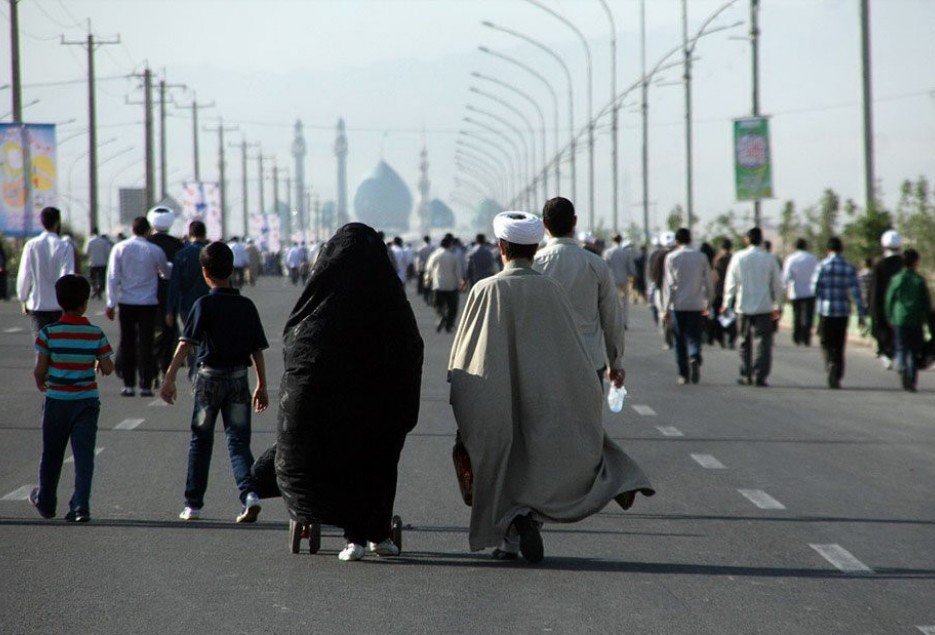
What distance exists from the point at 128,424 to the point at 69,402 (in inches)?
228

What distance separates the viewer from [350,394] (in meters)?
8.14

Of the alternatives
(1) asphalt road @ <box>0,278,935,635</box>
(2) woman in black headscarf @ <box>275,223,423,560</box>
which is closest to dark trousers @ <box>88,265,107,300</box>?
(1) asphalt road @ <box>0,278,935,635</box>

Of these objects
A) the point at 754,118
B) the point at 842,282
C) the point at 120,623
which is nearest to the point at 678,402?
the point at 842,282

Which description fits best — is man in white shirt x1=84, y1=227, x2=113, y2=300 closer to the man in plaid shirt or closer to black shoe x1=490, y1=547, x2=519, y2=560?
the man in plaid shirt

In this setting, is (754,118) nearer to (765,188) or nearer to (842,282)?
(765,188)

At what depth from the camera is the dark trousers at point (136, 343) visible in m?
17.7

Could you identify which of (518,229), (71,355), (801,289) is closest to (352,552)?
(518,229)

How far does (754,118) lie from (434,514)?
28155 millimetres

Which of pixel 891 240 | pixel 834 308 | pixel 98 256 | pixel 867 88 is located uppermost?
pixel 867 88

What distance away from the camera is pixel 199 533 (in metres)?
9.00

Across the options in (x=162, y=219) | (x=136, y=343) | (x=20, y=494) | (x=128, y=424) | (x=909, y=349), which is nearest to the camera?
(x=20, y=494)

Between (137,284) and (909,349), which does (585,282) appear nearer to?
(137,284)

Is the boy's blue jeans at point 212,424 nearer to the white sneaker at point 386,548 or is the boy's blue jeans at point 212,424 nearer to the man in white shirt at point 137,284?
the white sneaker at point 386,548

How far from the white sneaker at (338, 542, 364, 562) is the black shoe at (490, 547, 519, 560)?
633 mm
